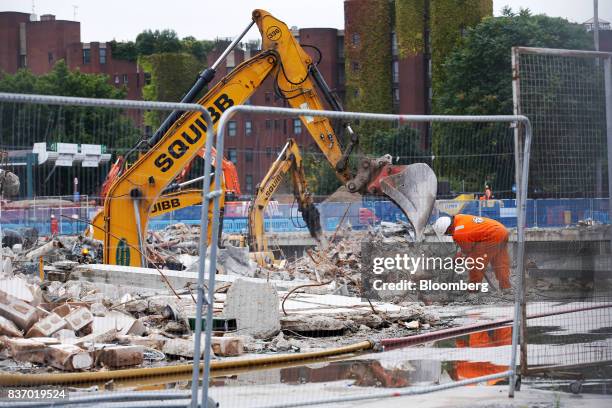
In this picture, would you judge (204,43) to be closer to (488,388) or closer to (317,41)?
(317,41)

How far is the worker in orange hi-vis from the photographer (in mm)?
12749

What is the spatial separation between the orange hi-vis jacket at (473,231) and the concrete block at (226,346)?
3564mm

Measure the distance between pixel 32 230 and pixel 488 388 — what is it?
630 cm

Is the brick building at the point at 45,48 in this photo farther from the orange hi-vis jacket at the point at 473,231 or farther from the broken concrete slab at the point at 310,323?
the broken concrete slab at the point at 310,323

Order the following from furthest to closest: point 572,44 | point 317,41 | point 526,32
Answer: point 317,41 < point 526,32 < point 572,44

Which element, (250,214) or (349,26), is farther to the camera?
(349,26)

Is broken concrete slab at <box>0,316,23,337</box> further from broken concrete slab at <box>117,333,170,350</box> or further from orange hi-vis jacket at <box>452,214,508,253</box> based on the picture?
orange hi-vis jacket at <box>452,214,508,253</box>

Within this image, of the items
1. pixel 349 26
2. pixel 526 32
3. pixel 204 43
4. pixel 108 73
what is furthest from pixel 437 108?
pixel 204 43

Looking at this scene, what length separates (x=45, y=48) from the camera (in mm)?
95625

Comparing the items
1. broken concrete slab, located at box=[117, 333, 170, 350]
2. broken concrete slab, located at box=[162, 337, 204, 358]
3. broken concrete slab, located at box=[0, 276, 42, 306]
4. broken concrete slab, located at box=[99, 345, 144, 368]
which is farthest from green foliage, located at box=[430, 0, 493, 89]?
broken concrete slab, located at box=[99, 345, 144, 368]

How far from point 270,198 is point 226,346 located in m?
12.9

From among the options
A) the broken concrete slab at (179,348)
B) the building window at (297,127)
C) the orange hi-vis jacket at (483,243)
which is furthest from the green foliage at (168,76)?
the broken concrete slab at (179,348)

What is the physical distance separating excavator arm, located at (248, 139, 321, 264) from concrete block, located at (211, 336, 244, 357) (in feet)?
27.5

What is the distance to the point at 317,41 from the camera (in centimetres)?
8462
